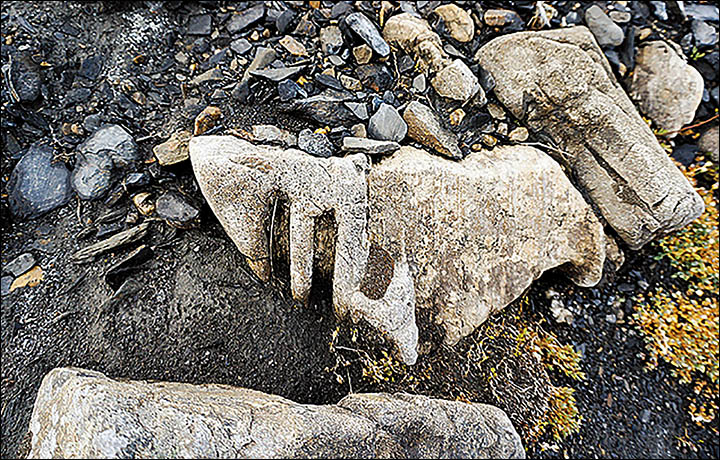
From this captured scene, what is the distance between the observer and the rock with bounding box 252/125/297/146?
3162 mm

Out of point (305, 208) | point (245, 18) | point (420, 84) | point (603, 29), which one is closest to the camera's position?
point (305, 208)

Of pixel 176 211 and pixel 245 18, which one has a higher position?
pixel 245 18

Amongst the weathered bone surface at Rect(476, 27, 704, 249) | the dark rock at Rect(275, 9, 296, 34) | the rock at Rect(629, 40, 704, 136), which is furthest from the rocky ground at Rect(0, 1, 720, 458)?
the rock at Rect(629, 40, 704, 136)

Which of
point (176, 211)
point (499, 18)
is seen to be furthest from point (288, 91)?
point (499, 18)

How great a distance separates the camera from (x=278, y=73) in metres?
3.46

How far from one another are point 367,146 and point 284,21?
4.30ft

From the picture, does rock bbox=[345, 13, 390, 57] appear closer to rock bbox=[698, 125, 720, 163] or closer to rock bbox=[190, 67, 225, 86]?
rock bbox=[190, 67, 225, 86]

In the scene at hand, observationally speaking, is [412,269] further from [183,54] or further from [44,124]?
[44,124]

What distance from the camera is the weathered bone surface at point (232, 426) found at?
192cm

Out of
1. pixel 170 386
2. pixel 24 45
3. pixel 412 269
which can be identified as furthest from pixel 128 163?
pixel 412 269

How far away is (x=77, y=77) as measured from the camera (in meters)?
3.70

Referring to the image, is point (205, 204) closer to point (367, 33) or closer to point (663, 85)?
point (367, 33)

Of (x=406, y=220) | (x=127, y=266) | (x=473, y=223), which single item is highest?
(x=406, y=220)

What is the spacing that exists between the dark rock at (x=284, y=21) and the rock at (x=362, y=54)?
544mm
